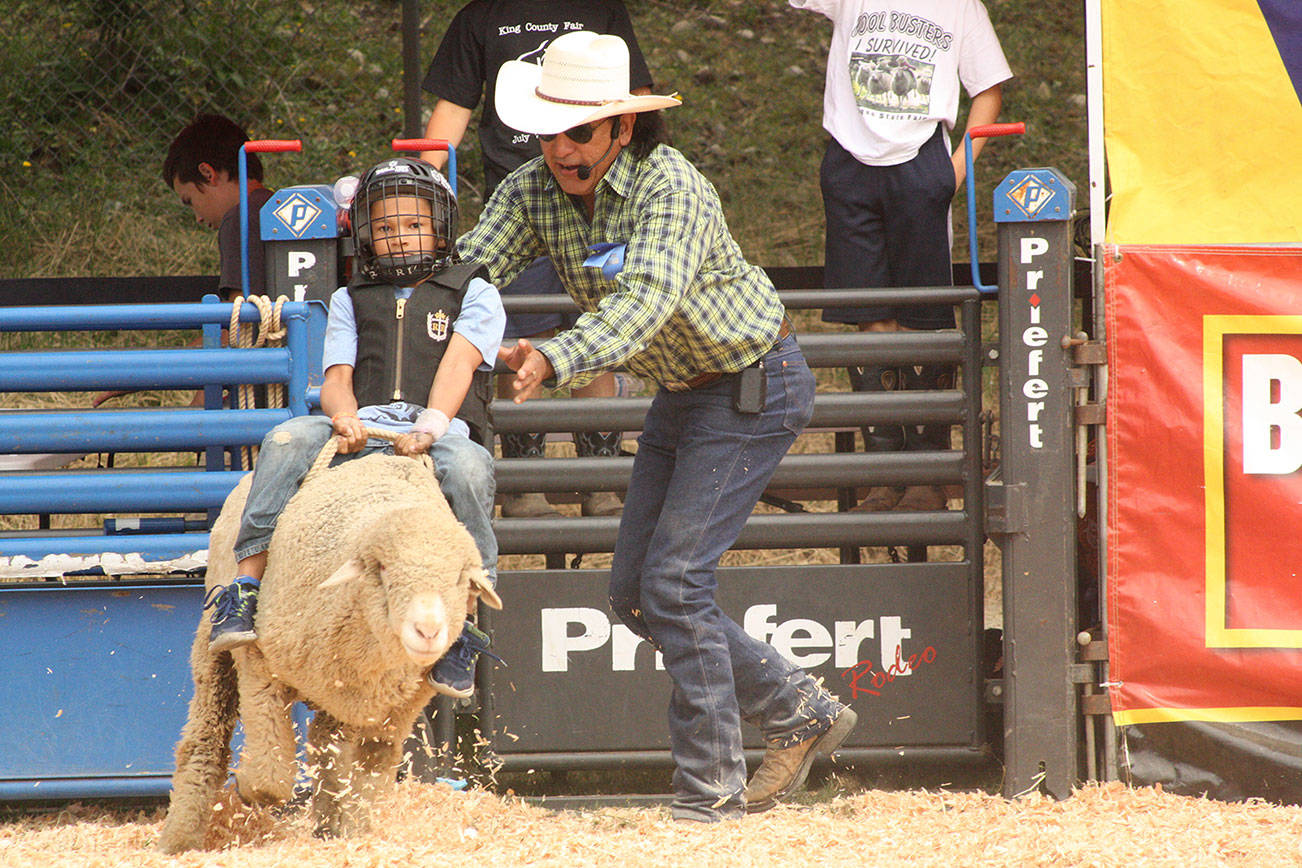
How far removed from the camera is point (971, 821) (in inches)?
161

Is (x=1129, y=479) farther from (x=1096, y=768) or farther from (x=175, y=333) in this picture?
(x=175, y=333)

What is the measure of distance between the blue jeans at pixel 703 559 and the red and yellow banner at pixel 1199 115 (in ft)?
4.42

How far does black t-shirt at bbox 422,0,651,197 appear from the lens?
5512 millimetres

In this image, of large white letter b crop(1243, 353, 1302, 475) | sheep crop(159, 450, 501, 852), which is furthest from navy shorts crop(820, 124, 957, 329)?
sheep crop(159, 450, 501, 852)

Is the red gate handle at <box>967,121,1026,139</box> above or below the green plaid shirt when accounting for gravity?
above

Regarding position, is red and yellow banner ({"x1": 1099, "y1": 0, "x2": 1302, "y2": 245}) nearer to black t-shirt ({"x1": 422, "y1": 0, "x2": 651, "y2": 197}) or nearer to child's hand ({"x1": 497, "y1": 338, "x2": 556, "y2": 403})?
black t-shirt ({"x1": 422, "y1": 0, "x2": 651, "y2": 197})

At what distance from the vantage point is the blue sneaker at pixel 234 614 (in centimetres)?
321

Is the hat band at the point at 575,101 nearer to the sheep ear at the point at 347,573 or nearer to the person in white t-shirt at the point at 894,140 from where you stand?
the sheep ear at the point at 347,573

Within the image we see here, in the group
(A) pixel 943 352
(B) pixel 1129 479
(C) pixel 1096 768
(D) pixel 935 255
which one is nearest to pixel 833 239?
(D) pixel 935 255

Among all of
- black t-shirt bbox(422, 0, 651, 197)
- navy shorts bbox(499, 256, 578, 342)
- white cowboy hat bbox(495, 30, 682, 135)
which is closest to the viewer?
white cowboy hat bbox(495, 30, 682, 135)

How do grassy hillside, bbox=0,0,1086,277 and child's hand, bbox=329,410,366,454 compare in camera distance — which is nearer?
child's hand, bbox=329,410,366,454

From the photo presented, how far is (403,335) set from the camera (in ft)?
12.0

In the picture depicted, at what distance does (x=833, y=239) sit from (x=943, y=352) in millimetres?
1055

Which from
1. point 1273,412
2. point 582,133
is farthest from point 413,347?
point 1273,412
